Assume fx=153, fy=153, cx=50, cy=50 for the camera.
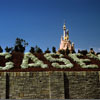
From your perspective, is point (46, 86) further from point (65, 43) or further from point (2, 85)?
point (65, 43)

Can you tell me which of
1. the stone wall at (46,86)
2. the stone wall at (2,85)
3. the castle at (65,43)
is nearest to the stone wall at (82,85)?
the stone wall at (46,86)

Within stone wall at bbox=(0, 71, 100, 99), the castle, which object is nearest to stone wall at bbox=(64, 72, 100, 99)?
stone wall at bbox=(0, 71, 100, 99)

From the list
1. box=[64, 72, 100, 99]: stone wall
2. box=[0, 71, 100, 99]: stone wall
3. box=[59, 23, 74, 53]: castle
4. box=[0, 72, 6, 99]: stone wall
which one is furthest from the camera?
box=[59, 23, 74, 53]: castle

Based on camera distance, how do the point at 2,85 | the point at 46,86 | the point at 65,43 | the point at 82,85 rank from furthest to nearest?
the point at 65,43 → the point at 82,85 → the point at 46,86 → the point at 2,85

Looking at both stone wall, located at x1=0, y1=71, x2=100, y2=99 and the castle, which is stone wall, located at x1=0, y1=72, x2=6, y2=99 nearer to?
stone wall, located at x1=0, y1=71, x2=100, y2=99

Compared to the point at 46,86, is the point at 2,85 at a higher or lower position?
higher

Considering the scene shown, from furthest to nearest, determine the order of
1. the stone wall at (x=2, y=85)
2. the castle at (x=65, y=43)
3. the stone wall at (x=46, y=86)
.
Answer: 1. the castle at (x=65, y=43)
2. the stone wall at (x=46, y=86)
3. the stone wall at (x=2, y=85)

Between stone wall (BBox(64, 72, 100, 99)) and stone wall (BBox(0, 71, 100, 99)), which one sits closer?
stone wall (BBox(0, 71, 100, 99))

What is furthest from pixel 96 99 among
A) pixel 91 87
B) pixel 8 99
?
pixel 8 99

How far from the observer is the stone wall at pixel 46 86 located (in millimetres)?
15789

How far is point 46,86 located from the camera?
1609 cm

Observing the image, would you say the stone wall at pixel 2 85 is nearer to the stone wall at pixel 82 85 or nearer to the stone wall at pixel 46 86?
the stone wall at pixel 46 86

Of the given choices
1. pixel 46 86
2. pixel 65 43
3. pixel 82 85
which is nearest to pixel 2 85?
pixel 46 86

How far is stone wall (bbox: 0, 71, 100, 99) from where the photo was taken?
15789mm
